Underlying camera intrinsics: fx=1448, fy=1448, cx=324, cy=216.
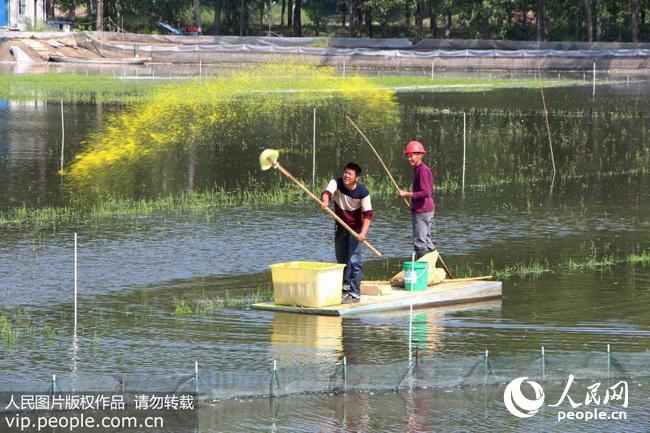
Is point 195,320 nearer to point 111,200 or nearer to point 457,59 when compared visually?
point 111,200

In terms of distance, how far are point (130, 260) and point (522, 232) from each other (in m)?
Result: 6.50

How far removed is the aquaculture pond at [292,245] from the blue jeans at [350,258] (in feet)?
1.61

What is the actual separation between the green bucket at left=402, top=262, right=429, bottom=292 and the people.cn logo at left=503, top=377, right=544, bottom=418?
3.93 meters

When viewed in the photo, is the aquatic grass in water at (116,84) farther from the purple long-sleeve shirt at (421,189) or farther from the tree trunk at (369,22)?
the purple long-sleeve shirt at (421,189)

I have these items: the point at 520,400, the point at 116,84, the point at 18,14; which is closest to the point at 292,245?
the point at 520,400

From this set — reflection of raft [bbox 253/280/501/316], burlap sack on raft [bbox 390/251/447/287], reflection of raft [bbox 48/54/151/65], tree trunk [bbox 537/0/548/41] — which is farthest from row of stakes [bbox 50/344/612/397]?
tree trunk [bbox 537/0/548/41]

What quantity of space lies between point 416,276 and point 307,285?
148 centimetres

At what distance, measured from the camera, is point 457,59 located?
69.0 metres

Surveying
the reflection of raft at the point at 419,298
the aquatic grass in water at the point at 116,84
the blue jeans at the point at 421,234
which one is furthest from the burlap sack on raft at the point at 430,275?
the aquatic grass in water at the point at 116,84

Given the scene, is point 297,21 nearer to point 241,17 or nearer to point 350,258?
point 241,17

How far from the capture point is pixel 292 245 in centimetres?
2102

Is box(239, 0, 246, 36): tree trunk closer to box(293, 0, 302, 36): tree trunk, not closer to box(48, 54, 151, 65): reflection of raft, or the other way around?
box(293, 0, 302, 36): tree trunk

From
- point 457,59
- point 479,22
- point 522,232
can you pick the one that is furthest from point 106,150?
point 479,22

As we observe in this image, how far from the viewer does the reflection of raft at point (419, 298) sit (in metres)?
15.3
